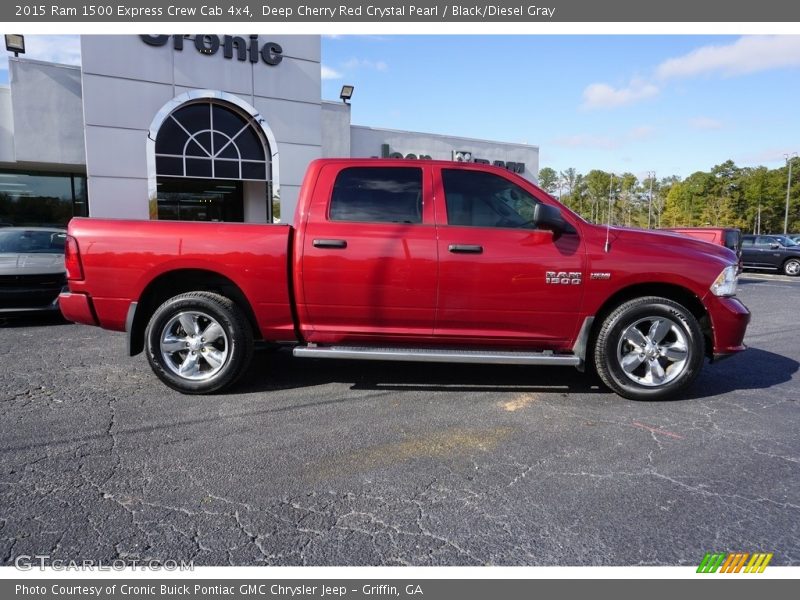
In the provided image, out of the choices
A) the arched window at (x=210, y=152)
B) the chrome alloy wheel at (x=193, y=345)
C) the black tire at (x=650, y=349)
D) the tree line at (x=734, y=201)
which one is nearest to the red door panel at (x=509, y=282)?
the black tire at (x=650, y=349)

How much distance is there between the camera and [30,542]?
2.42 m

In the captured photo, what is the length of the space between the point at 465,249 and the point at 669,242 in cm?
181

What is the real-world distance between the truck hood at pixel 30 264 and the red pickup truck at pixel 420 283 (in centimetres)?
371

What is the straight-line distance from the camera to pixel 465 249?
4.36 m

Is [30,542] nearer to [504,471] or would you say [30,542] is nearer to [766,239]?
[504,471]

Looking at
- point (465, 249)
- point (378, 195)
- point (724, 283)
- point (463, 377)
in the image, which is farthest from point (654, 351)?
point (378, 195)

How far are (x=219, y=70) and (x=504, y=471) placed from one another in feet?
49.6

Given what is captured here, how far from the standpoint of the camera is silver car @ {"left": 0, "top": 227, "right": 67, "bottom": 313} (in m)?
7.40

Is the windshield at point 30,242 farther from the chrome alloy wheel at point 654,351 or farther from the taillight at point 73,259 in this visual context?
the chrome alloy wheel at point 654,351

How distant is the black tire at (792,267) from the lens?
21.0 metres

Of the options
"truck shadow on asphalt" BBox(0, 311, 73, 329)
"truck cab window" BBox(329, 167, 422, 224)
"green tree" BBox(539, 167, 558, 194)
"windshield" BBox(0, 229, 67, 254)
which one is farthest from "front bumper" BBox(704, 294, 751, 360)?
"green tree" BBox(539, 167, 558, 194)

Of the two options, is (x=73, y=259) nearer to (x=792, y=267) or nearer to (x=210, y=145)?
(x=210, y=145)

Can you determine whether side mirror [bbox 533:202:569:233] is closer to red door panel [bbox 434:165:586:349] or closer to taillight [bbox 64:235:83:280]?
red door panel [bbox 434:165:586:349]

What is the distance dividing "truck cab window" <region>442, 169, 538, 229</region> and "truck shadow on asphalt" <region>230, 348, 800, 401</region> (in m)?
1.53
